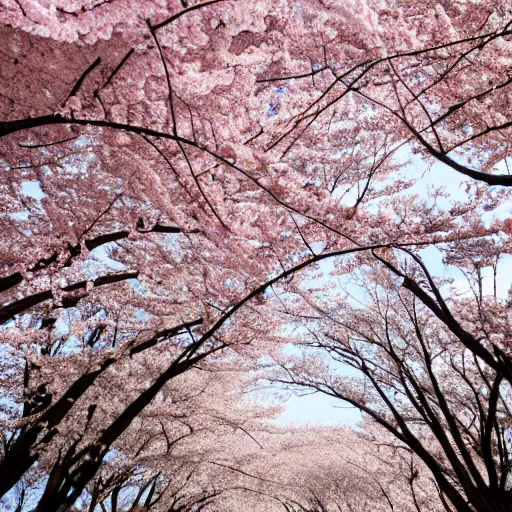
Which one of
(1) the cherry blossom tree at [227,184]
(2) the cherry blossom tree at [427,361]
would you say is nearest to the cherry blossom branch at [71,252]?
(1) the cherry blossom tree at [227,184]

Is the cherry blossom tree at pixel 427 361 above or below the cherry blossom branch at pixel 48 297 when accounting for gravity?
above

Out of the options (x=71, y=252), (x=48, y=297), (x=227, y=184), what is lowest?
(x=48, y=297)

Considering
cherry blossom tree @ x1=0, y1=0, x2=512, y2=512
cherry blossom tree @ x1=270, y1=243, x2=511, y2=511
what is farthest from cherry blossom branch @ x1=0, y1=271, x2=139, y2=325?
cherry blossom tree @ x1=270, y1=243, x2=511, y2=511

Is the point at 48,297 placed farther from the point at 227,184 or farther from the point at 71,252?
the point at 227,184

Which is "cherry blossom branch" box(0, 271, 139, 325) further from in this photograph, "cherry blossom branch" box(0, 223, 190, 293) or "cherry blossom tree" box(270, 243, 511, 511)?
"cherry blossom tree" box(270, 243, 511, 511)

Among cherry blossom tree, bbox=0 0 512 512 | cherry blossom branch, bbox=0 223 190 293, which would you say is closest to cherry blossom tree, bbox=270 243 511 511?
cherry blossom tree, bbox=0 0 512 512

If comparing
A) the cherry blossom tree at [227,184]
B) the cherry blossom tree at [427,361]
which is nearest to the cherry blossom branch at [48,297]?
the cherry blossom tree at [227,184]

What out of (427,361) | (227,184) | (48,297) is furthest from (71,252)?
(427,361)

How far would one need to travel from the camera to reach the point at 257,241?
4391mm

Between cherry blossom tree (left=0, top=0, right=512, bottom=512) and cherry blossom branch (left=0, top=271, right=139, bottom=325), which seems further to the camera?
cherry blossom branch (left=0, top=271, right=139, bottom=325)

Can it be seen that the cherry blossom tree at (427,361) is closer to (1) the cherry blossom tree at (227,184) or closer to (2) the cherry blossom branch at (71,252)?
(1) the cherry blossom tree at (227,184)

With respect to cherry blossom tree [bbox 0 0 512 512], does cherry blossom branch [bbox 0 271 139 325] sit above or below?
below

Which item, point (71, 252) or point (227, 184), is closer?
point (227, 184)

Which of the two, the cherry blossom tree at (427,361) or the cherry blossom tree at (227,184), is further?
the cherry blossom tree at (427,361)
